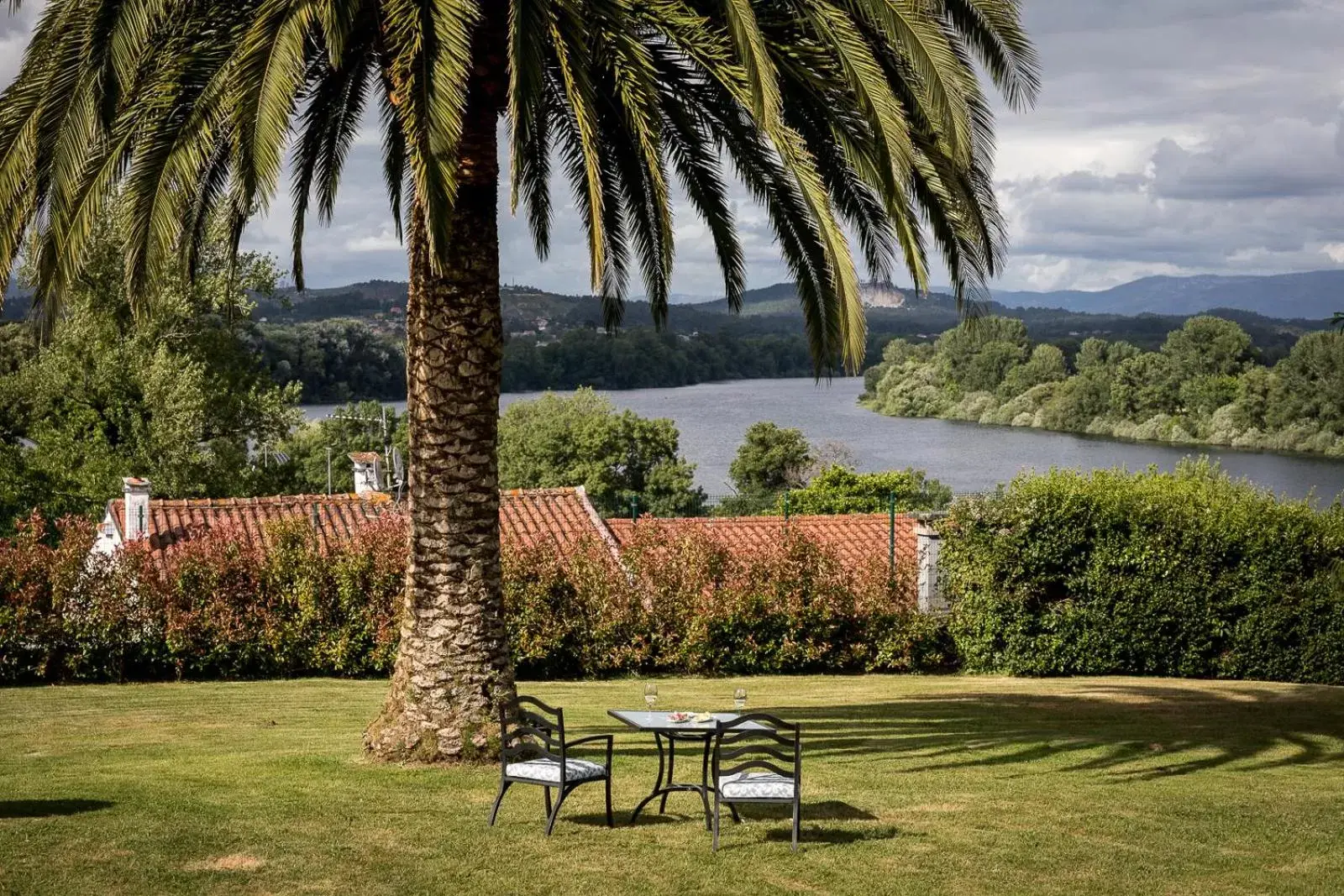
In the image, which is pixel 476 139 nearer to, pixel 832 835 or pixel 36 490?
pixel 832 835

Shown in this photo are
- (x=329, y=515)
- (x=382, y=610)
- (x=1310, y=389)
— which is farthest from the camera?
(x=1310, y=389)

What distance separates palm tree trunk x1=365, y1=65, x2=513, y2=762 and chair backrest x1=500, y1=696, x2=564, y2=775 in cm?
31

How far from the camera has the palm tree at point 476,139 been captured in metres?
8.76

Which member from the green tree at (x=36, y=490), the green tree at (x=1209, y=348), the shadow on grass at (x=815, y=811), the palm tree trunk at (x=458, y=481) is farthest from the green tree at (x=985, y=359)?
the shadow on grass at (x=815, y=811)

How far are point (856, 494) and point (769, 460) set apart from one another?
14.5 m

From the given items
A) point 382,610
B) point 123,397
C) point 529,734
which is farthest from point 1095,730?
point 123,397

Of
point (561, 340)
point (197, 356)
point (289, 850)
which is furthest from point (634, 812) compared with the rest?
point (561, 340)

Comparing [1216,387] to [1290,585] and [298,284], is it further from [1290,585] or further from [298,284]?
[298,284]

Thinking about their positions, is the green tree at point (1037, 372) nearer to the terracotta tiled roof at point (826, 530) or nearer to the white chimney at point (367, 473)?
the terracotta tiled roof at point (826, 530)

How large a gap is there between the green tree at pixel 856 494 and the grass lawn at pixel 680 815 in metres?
39.5

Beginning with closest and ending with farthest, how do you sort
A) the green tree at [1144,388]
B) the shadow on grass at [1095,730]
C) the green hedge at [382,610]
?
the shadow on grass at [1095,730]
the green hedge at [382,610]
the green tree at [1144,388]

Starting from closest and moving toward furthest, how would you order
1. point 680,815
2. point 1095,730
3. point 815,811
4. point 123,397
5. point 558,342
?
point 680,815 < point 815,811 < point 1095,730 < point 123,397 < point 558,342

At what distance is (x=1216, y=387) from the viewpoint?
80125 mm

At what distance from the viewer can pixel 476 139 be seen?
33.7 feet
